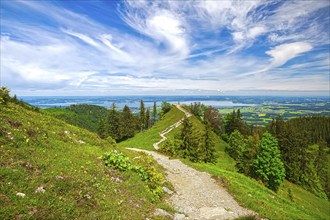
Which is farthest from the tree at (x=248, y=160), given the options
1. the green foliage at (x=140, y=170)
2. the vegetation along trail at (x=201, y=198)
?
the green foliage at (x=140, y=170)

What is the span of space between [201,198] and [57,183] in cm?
1150

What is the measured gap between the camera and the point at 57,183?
11.7 m

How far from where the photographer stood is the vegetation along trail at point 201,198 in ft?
48.9

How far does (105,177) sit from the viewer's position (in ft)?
49.6

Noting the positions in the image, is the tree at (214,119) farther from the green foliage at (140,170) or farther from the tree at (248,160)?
the green foliage at (140,170)

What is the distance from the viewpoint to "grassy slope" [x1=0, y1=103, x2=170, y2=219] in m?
9.66

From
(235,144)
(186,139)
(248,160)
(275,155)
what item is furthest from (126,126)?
(275,155)

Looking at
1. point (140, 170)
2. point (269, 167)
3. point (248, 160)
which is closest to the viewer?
point (140, 170)

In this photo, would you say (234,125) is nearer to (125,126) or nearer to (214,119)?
(214,119)

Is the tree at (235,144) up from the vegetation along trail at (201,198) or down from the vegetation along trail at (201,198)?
down

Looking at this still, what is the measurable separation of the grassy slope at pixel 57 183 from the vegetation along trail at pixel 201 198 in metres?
2.65

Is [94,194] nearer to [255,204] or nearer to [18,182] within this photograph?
[18,182]

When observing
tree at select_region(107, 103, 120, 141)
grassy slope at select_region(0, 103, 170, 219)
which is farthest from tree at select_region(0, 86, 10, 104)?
tree at select_region(107, 103, 120, 141)

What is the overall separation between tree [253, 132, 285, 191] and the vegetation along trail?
2539 centimetres
